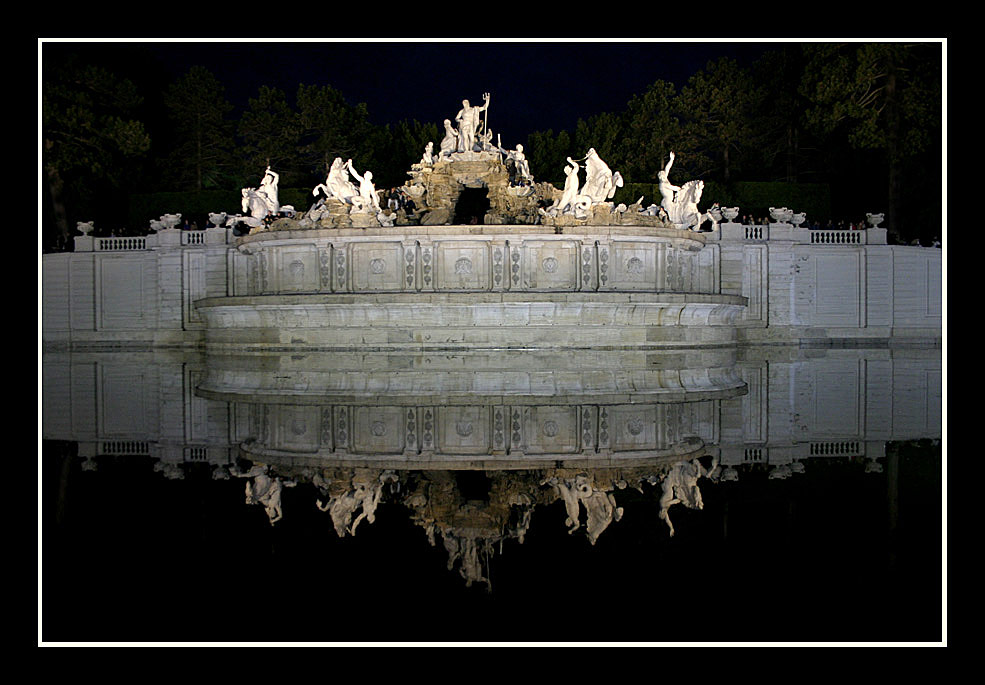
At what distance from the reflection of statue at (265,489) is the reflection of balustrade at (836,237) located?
28.3m

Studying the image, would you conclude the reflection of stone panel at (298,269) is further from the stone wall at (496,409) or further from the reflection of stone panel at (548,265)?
the stone wall at (496,409)

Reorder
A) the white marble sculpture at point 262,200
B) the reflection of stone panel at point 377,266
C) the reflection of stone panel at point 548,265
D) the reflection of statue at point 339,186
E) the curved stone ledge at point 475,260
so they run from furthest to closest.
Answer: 1. the white marble sculpture at point 262,200
2. the reflection of statue at point 339,186
3. the reflection of stone panel at point 377,266
4. the reflection of stone panel at point 548,265
5. the curved stone ledge at point 475,260

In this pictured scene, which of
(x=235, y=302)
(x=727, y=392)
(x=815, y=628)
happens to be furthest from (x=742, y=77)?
(x=815, y=628)

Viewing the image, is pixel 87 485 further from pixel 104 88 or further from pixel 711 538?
pixel 104 88

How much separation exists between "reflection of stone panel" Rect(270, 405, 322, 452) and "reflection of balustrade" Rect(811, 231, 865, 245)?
81.5 ft

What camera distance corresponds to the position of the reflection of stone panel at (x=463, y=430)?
10312mm

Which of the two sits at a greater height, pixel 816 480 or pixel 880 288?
pixel 880 288

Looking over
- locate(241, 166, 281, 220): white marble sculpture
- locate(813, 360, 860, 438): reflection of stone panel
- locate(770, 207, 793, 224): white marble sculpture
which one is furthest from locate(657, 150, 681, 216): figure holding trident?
locate(241, 166, 281, 220): white marble sculpture

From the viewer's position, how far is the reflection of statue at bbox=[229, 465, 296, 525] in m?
7.71

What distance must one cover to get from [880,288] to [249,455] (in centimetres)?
2820

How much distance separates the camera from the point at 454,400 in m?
14.5

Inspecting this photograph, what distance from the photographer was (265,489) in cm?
858

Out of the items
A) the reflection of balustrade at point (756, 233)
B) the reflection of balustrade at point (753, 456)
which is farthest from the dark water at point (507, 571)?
the reflection of balustrade at point (756, 233)

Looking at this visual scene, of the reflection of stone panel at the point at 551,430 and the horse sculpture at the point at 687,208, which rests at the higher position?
the horse sculpture at the point at 687,208
